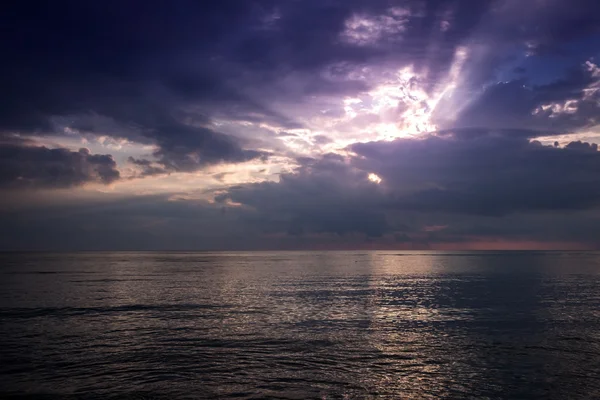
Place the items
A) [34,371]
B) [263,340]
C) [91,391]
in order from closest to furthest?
[91,391] → [34,371] → [263,340]

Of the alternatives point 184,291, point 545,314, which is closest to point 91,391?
point 545,314

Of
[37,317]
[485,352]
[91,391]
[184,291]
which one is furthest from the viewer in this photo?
[184,291]

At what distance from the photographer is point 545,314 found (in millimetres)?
45594

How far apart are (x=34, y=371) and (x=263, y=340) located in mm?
14749

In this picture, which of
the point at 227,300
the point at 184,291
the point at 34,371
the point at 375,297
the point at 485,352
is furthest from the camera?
the point at 184,291

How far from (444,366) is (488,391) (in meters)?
4.42

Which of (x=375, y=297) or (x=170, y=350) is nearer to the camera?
(x=170, y=350)

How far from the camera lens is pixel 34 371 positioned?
25.0 metres

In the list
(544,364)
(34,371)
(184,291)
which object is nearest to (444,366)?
(544,364)

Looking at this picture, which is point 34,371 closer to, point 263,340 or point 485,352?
point 263,340

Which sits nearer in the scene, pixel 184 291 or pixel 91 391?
pixel 91 391

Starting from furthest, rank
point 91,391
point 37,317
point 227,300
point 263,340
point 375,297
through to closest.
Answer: point 375,297, point 227,300, point 37,317, point 263,340, point 91,391

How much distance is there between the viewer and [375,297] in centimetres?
6159

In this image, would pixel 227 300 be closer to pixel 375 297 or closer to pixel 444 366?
pixel 375 297
